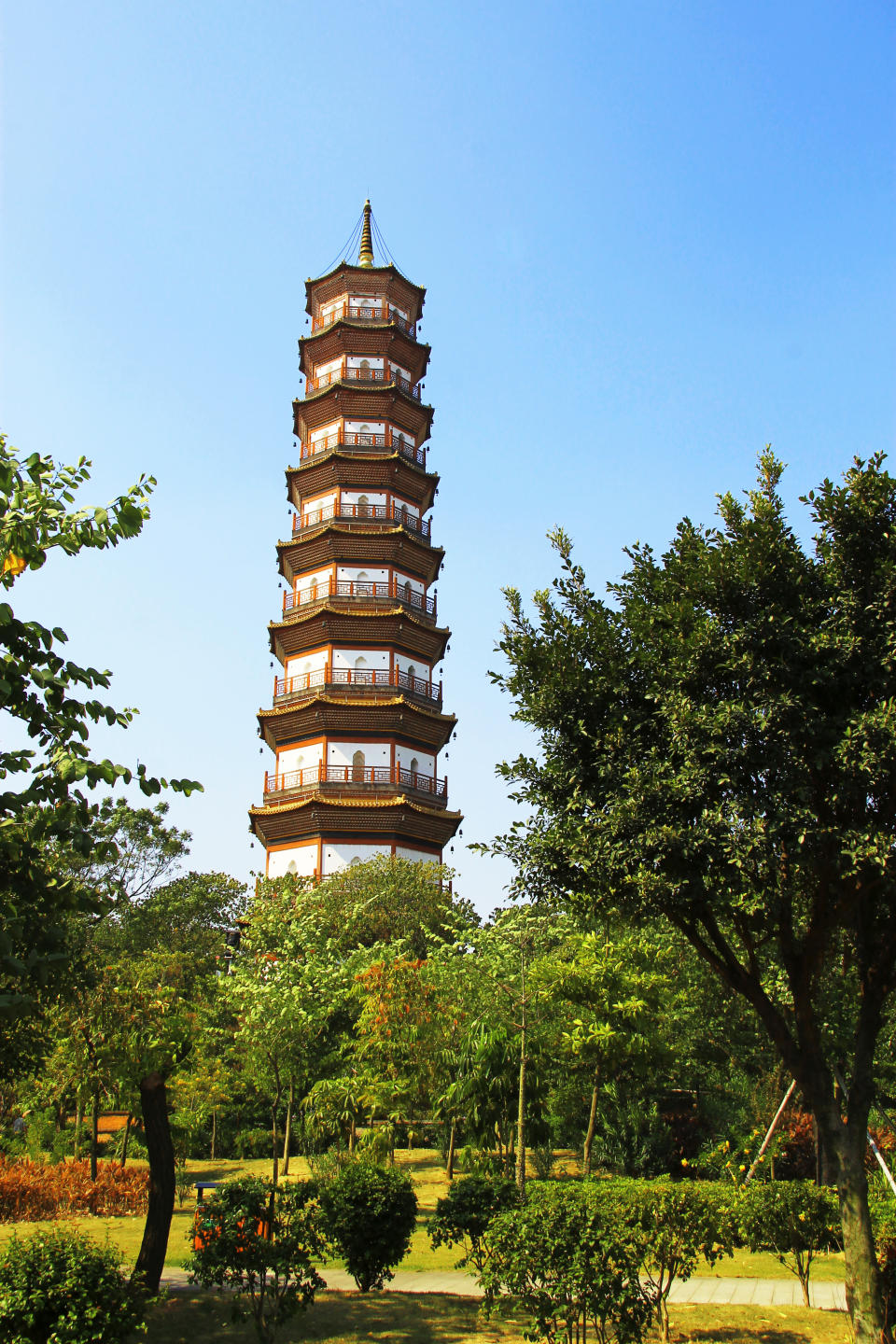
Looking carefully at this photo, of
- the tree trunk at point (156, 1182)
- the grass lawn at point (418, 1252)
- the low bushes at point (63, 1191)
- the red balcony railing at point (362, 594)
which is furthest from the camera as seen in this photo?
the red balcony railing at point (362, 594)

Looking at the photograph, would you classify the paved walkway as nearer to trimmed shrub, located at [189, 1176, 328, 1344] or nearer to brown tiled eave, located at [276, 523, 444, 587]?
trimmed shrub, located at [189, 1176, 328, 1344]

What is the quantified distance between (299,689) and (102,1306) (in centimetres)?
3004

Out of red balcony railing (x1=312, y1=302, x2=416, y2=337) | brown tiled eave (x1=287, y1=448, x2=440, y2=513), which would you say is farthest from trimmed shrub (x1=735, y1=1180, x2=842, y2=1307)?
red balcony railing (x1=312, y1=302, x2=416, y2=337)

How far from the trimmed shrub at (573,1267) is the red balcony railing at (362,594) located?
29942 mm

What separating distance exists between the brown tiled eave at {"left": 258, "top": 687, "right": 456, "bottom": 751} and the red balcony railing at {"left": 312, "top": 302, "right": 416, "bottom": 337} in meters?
18.1

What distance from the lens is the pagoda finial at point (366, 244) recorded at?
46.3m

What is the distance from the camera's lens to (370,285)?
1750 inches

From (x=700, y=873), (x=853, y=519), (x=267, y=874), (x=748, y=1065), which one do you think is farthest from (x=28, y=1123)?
(x=853, y=519)

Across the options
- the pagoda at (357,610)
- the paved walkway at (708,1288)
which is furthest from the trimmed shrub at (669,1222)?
the pagoda at (357,610)

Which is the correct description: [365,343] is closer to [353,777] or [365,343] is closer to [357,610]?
[357,610]

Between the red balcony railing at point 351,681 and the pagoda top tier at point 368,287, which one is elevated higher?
the pagoda top tier at point 368,287

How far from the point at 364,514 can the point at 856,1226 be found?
109 ft

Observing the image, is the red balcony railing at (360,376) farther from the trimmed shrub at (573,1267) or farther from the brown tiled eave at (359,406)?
the trimmed shrub at (573,1267)

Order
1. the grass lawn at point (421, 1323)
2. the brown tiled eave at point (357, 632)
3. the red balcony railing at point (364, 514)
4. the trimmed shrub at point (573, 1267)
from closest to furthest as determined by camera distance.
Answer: the trimmed shrub at point (573, 1267)
the grass lawn at point (421, 1323)
the brown tiled eave at point (357, 632)
the red balcony railing at point (364, 514)
